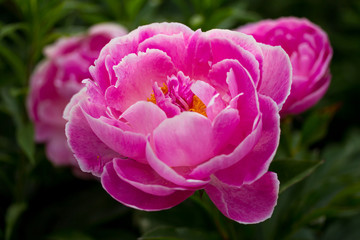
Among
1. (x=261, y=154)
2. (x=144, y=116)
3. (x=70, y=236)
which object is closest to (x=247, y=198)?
(x=261, y=154)

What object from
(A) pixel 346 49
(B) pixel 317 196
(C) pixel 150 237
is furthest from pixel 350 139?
(C) pixel 150 237

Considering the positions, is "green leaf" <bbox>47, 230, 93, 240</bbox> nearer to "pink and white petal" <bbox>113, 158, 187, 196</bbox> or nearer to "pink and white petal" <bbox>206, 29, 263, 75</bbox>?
"pink and white petal" <bbox>113, 158, 187, 196</bbox>

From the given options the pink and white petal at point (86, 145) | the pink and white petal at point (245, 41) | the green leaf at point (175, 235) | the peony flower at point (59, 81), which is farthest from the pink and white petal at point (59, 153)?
the pink and white petal at point (245, 41)

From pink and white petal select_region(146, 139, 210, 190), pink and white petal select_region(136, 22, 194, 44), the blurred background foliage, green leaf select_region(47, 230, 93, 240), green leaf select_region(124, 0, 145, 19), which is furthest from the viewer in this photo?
green leaf select_region(124, 0, 145, 19)

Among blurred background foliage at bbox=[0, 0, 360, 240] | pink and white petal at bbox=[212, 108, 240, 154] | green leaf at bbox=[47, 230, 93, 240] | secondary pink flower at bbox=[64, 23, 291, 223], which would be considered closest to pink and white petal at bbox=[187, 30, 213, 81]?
secondary pink flower at bbox=[64, 23, 291, 223]

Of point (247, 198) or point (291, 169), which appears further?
point (291, 169)

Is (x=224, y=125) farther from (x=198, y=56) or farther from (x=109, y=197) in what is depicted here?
(x=109, y=197)

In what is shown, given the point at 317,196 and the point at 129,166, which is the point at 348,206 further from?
the point at 129,166
